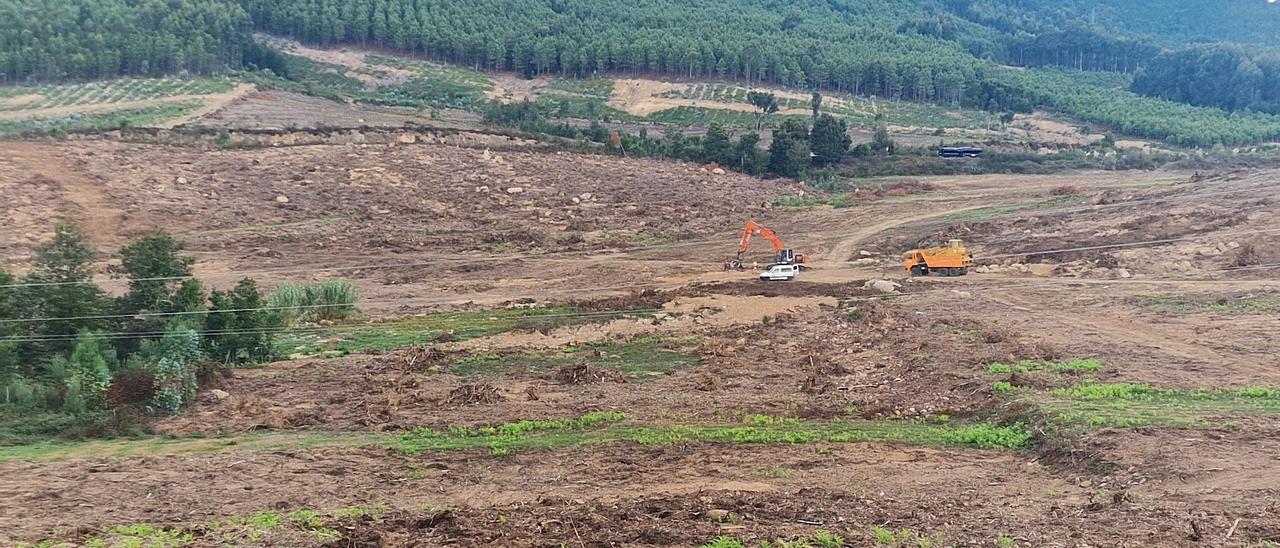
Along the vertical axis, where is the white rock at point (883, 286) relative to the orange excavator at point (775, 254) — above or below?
below

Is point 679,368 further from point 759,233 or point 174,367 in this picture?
point 759,233

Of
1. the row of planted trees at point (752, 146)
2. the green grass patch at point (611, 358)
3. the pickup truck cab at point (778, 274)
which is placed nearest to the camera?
the green grass patch at point (611, 358)

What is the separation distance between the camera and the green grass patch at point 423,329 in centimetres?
2302

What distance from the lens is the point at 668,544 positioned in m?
10.1

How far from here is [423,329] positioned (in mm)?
25188

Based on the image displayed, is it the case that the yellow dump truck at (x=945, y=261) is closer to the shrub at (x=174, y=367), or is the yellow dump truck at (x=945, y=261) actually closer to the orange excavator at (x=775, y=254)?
the orange excavator at (x=775, y=254)

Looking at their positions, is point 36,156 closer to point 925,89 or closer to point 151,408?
point 151,408

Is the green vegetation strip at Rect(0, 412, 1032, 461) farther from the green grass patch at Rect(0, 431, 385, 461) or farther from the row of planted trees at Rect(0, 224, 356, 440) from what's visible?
the row of planted trees at Rect(0, 224, 356, 440)

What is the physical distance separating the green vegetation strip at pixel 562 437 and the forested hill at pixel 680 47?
54396 millimetres

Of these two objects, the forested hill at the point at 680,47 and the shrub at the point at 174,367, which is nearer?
the shrub at the point at 174,367

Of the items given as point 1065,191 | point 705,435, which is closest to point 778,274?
point 705,435

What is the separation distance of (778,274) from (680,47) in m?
64.9

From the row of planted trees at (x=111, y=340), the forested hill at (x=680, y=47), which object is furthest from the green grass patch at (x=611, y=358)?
the forested hill at (x=680, y=47)

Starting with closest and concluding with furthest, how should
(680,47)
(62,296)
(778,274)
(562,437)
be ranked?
(562,437)
(62,296)
(778,274)
(680,47)
